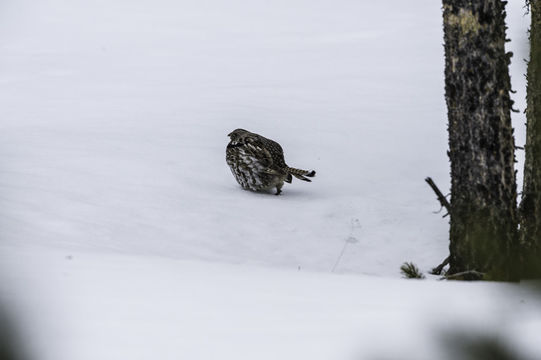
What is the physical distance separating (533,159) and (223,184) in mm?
3959

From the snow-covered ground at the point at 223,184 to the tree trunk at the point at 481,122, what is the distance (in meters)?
1.18

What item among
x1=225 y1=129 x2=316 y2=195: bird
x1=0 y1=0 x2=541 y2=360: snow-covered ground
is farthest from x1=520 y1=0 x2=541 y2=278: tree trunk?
x1=225 y1=129 x2=316 y2=195: bird

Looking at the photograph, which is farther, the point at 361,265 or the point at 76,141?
the point at 76,141

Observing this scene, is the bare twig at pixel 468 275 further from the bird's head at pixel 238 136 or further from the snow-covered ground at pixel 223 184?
the bird's head at pixel 238 136

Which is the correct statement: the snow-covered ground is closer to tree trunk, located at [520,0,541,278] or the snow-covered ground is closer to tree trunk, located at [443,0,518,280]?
tree trunk, located at [520,0,541,278]

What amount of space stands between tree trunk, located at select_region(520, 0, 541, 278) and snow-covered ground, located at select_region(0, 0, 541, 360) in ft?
3.53

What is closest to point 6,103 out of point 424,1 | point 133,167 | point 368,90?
point 133,167

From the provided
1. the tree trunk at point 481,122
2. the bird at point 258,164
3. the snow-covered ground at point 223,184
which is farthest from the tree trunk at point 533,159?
the bird at point 258,164

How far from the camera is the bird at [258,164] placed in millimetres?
8547

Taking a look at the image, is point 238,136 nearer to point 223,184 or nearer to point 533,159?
point 223,184

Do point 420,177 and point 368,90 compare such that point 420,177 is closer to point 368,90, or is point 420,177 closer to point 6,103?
point 368,90

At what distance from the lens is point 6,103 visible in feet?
43.3

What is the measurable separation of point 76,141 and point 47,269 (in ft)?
21.9

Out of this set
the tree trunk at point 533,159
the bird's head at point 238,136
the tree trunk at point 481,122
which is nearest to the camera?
the tree trunk at point 481,122
